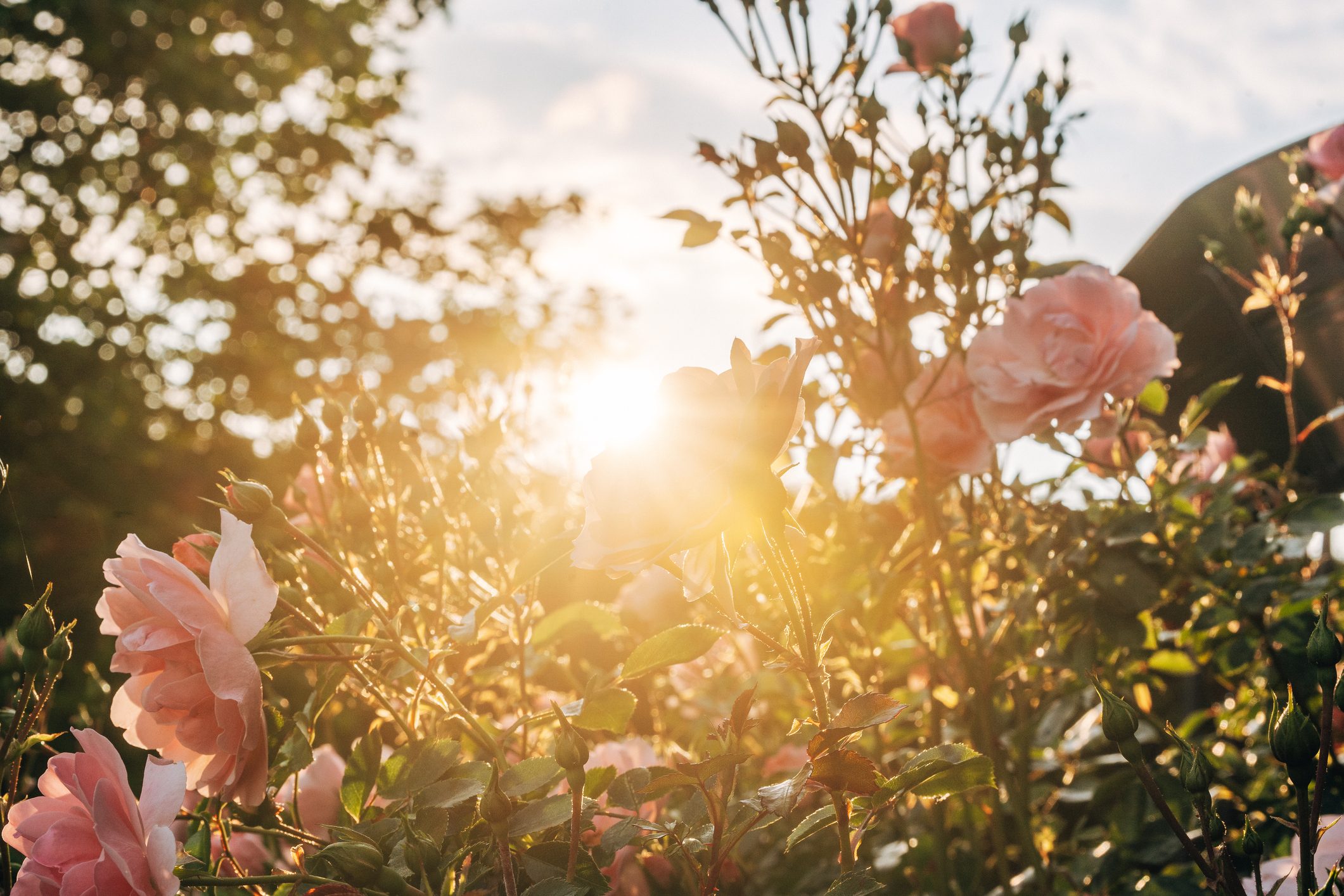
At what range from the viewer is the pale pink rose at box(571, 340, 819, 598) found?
489mm

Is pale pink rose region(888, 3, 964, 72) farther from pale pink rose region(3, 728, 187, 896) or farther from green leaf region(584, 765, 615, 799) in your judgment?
pale pink rose region(3, 728, 187, 896)

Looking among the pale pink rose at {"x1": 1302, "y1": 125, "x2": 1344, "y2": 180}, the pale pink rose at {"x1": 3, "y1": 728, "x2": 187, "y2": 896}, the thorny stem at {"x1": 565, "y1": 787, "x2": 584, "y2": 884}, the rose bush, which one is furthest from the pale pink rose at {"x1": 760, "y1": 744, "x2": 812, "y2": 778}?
the pale pink rose at {"x1": 1302, "y1": 125, "x2": 1344, "y2": 180}

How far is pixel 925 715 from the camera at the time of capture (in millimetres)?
1406

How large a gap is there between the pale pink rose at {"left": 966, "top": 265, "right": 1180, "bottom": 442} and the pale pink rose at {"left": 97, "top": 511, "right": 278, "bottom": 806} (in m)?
0.77

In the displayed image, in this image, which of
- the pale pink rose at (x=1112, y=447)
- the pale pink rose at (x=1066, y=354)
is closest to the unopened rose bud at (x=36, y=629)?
the pale pink rose at (x=1066, y=354)

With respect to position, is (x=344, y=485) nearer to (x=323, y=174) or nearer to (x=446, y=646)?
(x=446, y=646)

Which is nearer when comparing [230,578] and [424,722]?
[230,578]

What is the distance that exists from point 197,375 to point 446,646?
26.3 ft

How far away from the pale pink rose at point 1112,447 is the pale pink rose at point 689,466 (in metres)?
0.69

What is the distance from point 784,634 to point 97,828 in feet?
1.41

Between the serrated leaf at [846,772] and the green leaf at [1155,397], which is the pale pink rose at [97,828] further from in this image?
the green leaf at [1155,397]

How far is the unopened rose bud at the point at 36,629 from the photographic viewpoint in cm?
60

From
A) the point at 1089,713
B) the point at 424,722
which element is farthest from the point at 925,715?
the point at 424,722

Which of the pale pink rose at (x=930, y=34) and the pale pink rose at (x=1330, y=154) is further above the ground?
the pale pink rose at (x=930, y=34)
